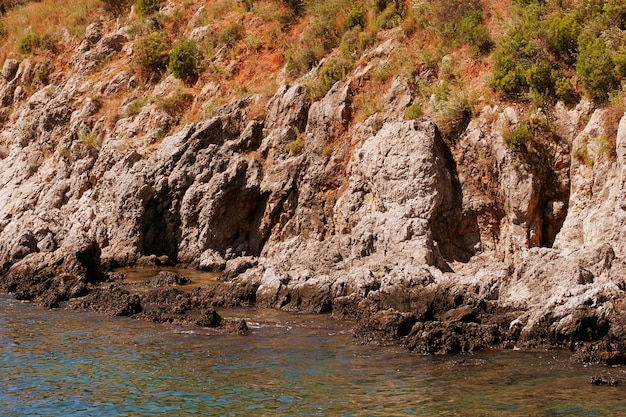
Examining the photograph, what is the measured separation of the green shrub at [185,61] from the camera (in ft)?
138

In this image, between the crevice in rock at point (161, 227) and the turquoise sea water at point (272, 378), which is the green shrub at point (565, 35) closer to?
the turquoise sea water at point (272, 378)

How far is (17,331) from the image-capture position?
21.0 metres

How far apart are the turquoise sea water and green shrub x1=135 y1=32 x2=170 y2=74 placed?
1031 inches

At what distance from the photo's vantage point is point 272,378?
15766 mm

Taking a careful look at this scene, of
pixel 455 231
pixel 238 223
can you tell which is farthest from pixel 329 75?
pixel 455 231

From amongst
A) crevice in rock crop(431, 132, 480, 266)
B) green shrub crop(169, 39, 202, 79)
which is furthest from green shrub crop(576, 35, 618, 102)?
green shrub crop(169, 39, 202, 79)

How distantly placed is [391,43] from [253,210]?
31.9 ft

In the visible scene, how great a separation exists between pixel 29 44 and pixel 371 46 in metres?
28.0

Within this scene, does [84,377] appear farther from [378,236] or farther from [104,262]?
[104,262]

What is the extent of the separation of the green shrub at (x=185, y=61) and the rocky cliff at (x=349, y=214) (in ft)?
3.93

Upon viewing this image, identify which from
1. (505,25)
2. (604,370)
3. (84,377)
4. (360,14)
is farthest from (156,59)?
(604,370)

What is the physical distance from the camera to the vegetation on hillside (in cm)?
2692

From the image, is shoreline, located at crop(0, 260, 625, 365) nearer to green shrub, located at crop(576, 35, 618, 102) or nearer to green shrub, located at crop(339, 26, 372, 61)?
green shrub, located at crop(576, 35, 618, 102)

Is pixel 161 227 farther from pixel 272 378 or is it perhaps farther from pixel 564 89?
pixel 272 378
